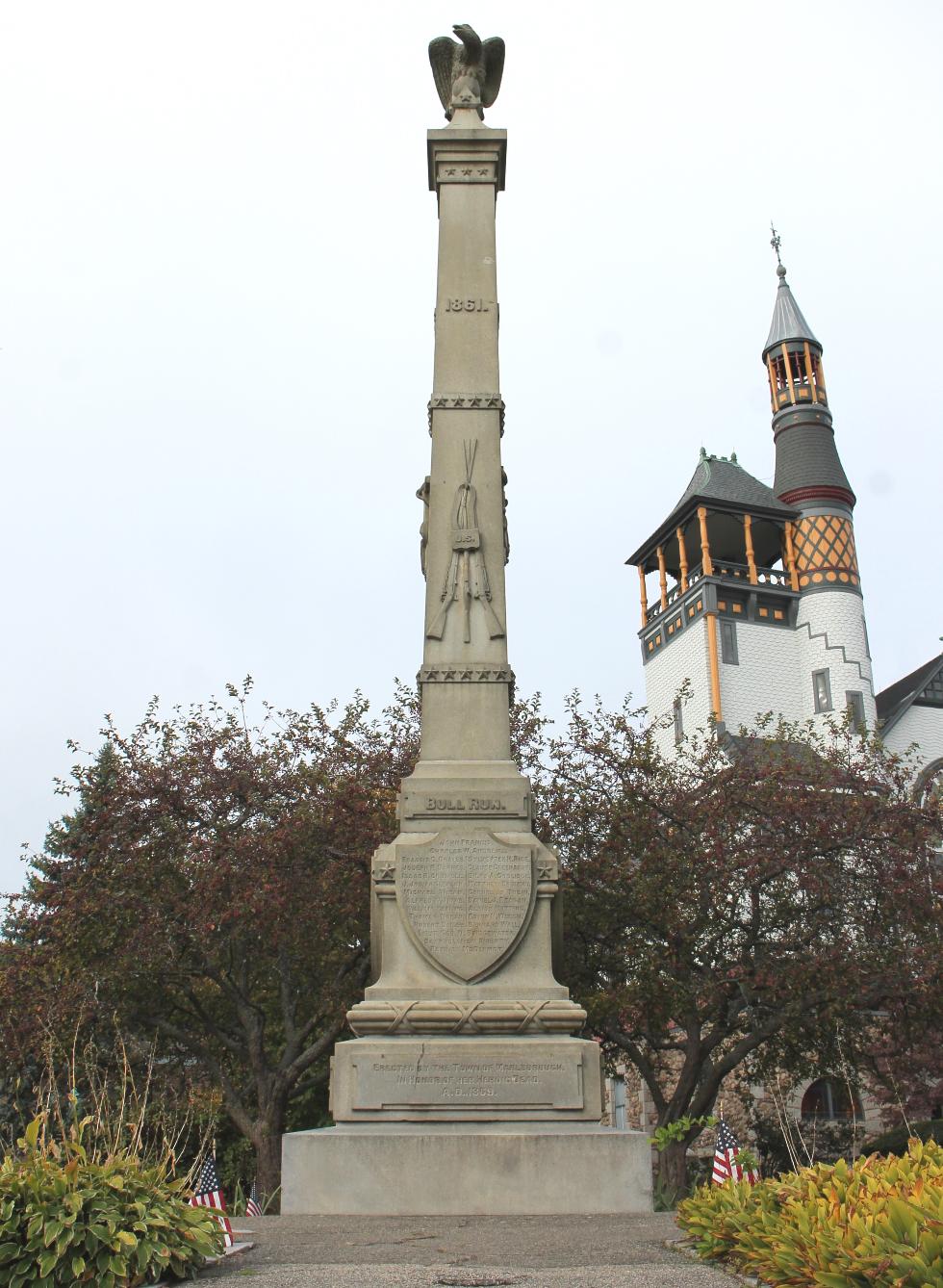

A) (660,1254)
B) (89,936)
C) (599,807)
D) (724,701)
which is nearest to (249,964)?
(89,936)

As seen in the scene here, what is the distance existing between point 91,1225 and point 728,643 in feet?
128

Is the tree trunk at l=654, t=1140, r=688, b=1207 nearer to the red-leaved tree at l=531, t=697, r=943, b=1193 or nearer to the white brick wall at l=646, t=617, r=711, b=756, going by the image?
the red-leaved tree at l=531, t=697, r=943, b=1193

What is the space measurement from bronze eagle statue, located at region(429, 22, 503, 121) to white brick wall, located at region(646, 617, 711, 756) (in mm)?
29263

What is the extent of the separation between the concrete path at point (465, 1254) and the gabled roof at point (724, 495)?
38.2 metres

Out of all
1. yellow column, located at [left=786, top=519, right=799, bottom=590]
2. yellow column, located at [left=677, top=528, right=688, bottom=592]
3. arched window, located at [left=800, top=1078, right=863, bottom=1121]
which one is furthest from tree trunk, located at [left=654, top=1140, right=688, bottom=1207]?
yellow column, located at [left=786, top=519, right=799, bottom=590]

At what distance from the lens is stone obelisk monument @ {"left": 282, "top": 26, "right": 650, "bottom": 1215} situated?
313 inches

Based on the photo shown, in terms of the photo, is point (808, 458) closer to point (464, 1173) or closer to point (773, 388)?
point (773, 388)

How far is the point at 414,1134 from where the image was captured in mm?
8109

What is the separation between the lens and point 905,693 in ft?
151

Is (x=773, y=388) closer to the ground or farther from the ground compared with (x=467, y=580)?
farther from the ground

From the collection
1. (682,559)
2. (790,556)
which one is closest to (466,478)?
(682,559)

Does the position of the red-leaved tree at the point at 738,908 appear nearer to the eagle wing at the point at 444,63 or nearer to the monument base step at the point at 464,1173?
the monument base step at the point at 464,1173

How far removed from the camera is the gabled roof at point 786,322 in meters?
48.9

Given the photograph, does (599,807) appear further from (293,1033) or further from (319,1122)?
(319,1122)
